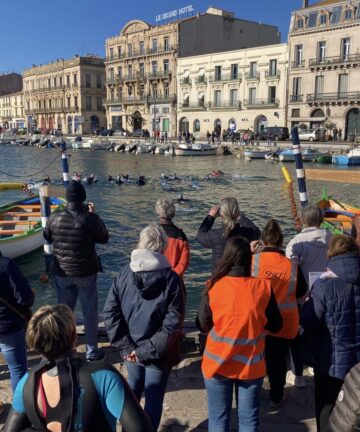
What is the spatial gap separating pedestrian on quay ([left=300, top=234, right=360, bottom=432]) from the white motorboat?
44304 millimetres

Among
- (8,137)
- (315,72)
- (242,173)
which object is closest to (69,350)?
(242,173)

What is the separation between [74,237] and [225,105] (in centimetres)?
5796

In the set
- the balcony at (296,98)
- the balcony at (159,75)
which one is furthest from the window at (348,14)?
the balcony at (159,75)

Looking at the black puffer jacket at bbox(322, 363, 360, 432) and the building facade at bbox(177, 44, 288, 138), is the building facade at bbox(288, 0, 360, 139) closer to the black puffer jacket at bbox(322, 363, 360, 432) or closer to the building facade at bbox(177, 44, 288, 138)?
the building facade at bbox(177, 44, 288, 138)

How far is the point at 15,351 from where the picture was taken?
403 cm

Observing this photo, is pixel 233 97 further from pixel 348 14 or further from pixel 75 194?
pixel 75 194

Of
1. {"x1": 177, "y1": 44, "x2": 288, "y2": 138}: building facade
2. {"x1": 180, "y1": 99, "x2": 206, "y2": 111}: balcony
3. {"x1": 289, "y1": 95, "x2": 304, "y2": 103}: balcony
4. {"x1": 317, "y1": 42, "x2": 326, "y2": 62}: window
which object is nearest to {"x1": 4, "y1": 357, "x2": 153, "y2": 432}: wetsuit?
{"x1": 317, "y1": 42, "x2": 326, "y2": 62}: window

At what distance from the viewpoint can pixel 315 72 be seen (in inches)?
2008

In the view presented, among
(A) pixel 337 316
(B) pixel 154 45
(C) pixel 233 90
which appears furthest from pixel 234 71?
(A) pixel 337 316

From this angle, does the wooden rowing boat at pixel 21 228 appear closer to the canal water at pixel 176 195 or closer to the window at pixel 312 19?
the canal water at pixel 176 195

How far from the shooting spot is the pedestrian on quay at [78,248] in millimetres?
4961

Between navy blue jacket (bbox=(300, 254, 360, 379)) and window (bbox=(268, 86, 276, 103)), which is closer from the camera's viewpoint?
navy blue jacket (bbox=(300, 254, 360, 379))

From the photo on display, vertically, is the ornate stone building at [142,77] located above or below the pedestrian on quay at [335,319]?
above

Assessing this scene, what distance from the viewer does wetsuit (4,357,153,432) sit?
219 cm
